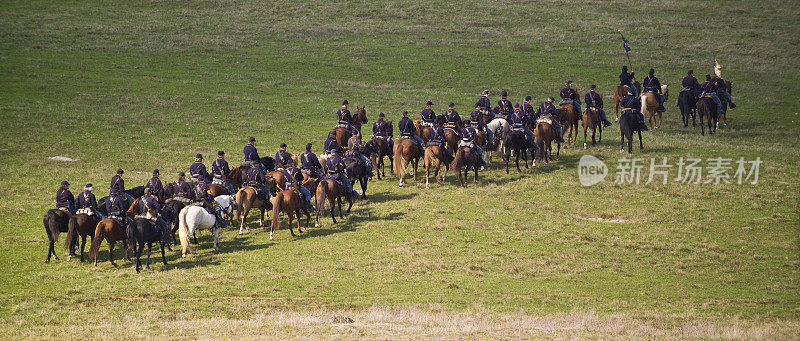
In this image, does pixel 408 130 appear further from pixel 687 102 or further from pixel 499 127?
pixel 687 102

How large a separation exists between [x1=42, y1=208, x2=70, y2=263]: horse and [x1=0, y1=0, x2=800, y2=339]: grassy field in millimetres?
679

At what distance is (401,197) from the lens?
33.3 metres

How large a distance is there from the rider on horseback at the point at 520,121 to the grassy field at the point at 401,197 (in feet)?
7.19

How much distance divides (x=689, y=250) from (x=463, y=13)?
6374cm

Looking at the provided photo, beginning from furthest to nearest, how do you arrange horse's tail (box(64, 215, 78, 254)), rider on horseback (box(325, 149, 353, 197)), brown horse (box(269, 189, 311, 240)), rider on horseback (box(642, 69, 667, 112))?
rider on horseback (box(642, 69, 667, 112))
rider on horseback (box(325, 149, 353, 197))
brown horse (box(269, 189, 311, 240))
horse's tail (box(64, 215, 78, 254))

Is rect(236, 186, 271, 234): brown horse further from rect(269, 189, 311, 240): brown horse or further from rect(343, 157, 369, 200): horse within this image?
rect(343, 157, 369, 200): horse

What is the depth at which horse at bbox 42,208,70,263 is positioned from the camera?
26.3 m

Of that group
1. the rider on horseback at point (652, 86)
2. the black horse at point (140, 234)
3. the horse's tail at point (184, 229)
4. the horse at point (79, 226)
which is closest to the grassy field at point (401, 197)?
the horse's tail at point (184, 229)

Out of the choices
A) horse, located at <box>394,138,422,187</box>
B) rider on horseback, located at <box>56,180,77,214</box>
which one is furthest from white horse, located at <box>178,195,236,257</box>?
horse, located at <box>394,138,422,187</box>

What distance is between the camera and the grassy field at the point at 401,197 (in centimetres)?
2147

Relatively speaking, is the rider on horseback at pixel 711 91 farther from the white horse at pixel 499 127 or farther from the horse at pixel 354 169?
the horse at pixel 354 169

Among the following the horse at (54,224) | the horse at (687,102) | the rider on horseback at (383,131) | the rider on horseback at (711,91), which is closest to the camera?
the horse at (54,224)

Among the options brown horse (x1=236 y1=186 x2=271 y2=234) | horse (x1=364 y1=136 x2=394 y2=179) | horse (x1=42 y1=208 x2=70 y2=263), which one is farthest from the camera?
horse (x1=364 y1=136 x2=394 y2=179)

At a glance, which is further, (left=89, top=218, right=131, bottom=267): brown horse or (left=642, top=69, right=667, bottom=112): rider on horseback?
(left=642, top=69, right=667, bottom=112): rider on horseback
